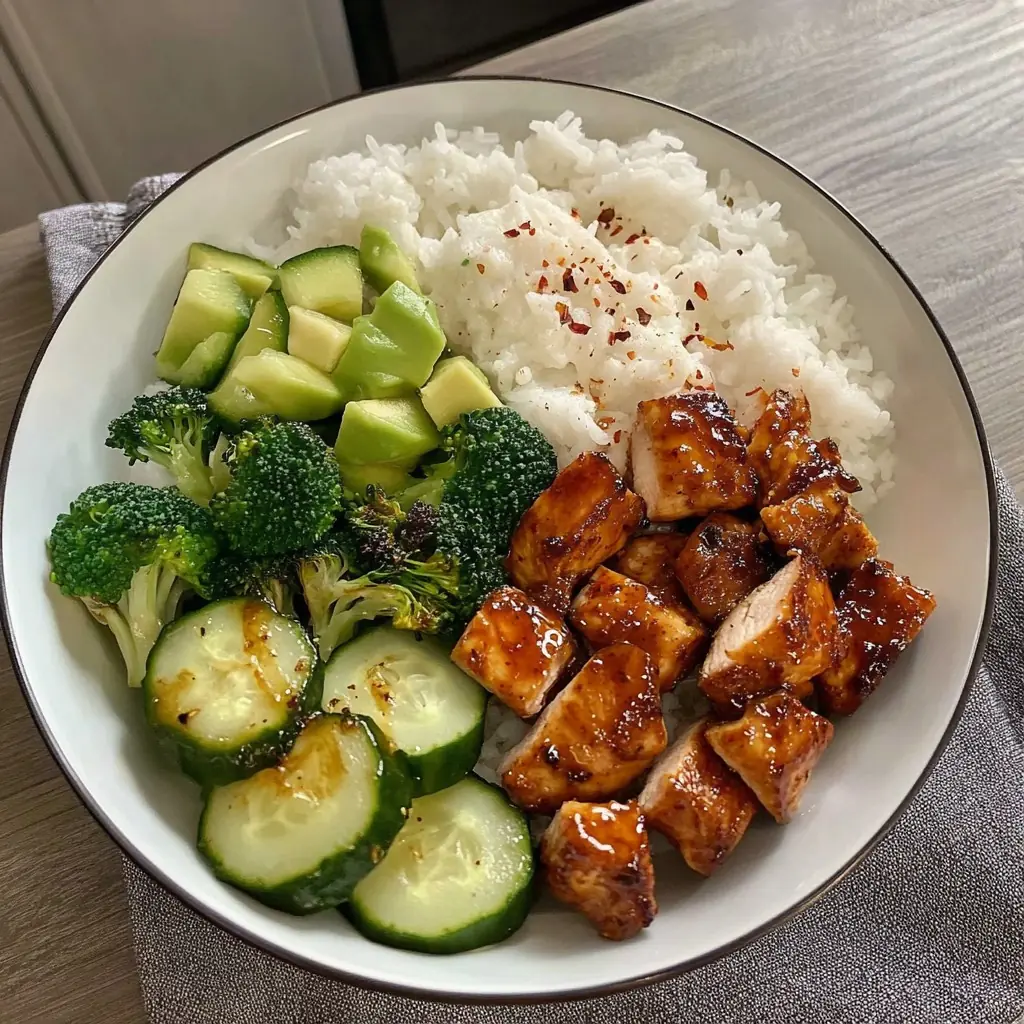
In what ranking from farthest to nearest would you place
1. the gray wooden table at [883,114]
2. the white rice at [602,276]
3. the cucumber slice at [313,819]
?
the gray wooden table at [883,114], the white rice at [602,276], the cucumber slice at [313,819]

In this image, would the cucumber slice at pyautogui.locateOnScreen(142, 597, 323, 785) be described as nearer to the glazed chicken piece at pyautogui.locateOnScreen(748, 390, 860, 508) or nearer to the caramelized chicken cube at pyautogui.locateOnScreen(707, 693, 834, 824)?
the caramelized chicken cube at pyautogui.locateOnScreen(707, 693, 834, 824)

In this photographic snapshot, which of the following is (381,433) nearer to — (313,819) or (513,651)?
(513,651)

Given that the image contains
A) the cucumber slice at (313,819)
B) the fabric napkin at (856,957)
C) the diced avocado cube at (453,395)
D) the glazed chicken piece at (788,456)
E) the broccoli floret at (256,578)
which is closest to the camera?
the cucumber slice at (313,819)

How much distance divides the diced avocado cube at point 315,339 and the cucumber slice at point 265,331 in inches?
1.3

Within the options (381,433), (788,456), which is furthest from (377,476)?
(788,456)

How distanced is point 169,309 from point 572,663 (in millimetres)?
1290

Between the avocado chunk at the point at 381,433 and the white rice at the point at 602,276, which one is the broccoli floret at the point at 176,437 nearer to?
the avocado chunk at the point at 381,433

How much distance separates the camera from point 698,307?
2420 millimetres

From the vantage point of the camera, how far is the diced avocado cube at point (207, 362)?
216cm

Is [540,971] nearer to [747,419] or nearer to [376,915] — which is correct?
[376,915]

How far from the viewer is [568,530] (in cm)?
195

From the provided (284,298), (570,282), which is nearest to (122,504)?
(284,298)

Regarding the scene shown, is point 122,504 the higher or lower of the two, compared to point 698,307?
higher

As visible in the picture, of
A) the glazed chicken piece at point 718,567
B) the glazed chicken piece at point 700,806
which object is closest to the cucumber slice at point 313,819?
the glazed chicken piece at point 700,806
